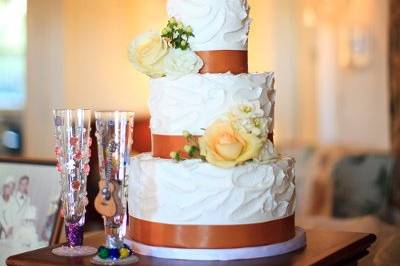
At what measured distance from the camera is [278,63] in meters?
5.52

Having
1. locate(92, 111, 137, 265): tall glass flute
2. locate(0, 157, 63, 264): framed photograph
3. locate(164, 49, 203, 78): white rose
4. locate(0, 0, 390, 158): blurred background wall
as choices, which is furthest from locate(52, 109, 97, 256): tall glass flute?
locate(0, 0, 390, 158): blurred background wall

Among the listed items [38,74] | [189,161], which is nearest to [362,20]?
[38,74]

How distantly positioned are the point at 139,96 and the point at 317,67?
117 cm

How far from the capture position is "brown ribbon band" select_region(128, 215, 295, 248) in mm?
1758

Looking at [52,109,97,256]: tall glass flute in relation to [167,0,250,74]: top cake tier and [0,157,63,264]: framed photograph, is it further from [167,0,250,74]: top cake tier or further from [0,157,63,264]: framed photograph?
[0,157,63,264]: framed photograph

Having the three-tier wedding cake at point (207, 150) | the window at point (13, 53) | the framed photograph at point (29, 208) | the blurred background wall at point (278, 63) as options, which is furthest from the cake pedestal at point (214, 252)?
the window at point (13, 53)

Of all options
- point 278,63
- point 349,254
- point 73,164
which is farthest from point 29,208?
point 278,63

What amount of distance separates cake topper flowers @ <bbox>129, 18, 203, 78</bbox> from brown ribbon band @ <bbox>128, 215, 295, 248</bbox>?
1.09ft

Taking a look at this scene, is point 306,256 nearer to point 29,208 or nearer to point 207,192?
point 207,192

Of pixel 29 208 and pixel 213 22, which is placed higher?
pixel 213 22

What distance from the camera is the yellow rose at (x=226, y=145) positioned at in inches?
67.9

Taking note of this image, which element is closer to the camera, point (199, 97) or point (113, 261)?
point (113, 261)

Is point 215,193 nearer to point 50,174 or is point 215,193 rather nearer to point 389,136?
point 50,174

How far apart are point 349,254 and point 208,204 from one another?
1.18ft
